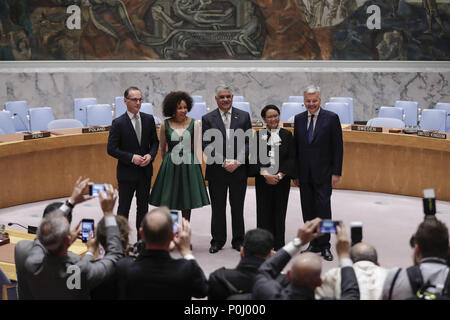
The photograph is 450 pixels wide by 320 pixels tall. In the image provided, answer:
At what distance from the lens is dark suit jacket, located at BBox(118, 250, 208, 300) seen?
3463 millimetres

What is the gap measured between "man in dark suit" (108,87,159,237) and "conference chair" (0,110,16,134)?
4.31m

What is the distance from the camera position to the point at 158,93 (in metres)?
14.1

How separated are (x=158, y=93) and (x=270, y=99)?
2.45 m

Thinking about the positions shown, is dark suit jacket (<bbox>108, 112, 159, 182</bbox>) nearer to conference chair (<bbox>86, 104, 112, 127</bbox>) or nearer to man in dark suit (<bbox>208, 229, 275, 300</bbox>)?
man in dark suit (<bbox>208, 229, 275, 300</bbox>)

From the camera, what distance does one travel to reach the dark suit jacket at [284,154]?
6613 mm

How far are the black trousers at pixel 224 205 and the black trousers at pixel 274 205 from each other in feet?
0.74

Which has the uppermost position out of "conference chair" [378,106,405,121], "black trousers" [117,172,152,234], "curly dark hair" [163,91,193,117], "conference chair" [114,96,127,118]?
"curly dark hair" [163,91,193,117]

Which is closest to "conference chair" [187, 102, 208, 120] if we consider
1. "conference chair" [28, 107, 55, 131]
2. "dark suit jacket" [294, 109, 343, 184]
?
"conference chair" [28, 107, 55, 131]

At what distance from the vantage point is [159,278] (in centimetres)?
346

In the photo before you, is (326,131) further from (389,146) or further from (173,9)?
(173,9)

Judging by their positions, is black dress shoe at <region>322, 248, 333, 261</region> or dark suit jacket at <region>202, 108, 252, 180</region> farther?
dark suit jacket at <region>202, 108, 252, 180</region>

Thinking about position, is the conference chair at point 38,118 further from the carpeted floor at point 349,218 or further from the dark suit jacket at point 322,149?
the dark suit jacket at point 322,149

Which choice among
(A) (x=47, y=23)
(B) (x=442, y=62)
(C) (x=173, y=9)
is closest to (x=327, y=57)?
(B) (x=442, y=62)
